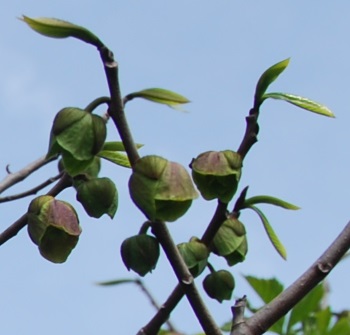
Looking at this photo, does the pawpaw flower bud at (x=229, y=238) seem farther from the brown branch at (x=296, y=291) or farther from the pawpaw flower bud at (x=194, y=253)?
the brown branch at (x=296, y=291)

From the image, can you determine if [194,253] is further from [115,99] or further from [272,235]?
[115,99]

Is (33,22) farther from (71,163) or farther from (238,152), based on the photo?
(238,152)

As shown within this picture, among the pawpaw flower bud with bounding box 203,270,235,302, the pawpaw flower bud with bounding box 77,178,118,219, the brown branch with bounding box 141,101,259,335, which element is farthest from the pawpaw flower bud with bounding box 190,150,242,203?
the pawpaw flower bud with bounding box 203,270,235,302

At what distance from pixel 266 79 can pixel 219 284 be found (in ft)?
1.38

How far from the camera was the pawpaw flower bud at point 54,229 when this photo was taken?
1.35 m

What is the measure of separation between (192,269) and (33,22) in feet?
1.57

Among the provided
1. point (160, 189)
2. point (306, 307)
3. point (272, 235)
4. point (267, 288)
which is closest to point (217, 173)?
point (160, 189)

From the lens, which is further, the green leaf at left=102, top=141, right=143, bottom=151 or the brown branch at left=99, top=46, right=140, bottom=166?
the green leaf at left=102, top=141, right=143, bottom=151

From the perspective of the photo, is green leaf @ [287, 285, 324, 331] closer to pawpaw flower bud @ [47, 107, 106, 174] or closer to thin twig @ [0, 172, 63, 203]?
thin twig @ [0, 172, 63, 203]

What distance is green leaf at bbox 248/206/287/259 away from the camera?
1.55m

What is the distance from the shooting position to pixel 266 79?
4.46 feet

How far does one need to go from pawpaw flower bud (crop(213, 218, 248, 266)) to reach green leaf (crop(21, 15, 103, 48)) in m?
0.43

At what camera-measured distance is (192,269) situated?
1468 mm

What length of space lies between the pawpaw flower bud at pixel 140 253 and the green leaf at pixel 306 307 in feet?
3.11
